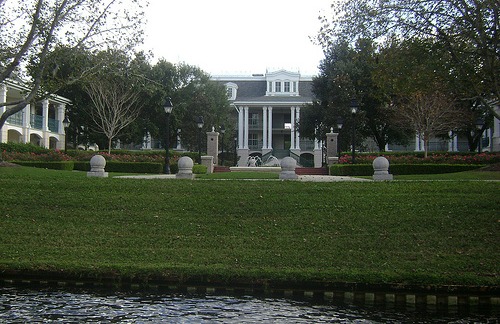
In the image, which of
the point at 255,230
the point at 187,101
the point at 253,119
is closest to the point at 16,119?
the point at 187,101

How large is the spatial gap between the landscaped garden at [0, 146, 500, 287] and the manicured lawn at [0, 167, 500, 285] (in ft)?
0.09

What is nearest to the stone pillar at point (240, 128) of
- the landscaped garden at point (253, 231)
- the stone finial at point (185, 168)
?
the stone finial at point (185, 168)

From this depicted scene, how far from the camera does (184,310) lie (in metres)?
8.64

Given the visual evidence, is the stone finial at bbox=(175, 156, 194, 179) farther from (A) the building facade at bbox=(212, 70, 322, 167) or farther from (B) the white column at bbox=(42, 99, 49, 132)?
(A) the building facade at bbox=(212, 70, 322, 167)

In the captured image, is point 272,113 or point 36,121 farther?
point 272,113

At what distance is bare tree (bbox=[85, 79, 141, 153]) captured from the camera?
41281mm

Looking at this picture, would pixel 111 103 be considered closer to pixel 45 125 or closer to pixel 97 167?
pixel 45 125

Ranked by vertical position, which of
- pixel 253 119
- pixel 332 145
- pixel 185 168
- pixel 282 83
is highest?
pixel 282 83

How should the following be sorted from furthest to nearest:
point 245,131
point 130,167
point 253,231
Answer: point 245,131
point 130,167
point 253,231

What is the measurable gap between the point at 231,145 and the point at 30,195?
137ft

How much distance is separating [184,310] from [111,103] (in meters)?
36.1

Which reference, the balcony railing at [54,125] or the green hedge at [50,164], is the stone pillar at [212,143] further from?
the balcony railing at [54,125]

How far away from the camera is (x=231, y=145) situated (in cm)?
5703

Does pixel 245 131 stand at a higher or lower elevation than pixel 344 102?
lower
